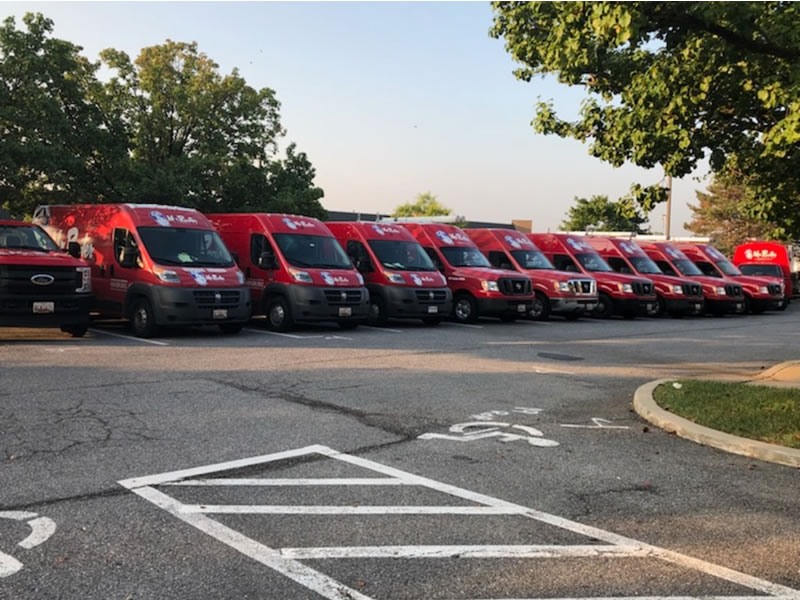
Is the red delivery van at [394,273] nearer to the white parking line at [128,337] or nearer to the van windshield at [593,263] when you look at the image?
the white parking line at [128,337]

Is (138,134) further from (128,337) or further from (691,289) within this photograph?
(691,289)

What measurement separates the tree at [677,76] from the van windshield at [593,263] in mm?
12745

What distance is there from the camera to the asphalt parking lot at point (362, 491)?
372cm

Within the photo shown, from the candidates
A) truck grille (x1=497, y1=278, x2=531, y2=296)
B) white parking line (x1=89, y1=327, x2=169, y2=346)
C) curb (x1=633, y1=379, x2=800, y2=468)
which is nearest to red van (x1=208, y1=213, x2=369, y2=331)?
white parking line (x1=89, y1=327, x2=169, y2=346)

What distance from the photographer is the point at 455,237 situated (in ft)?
67.4

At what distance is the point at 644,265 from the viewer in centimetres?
2486

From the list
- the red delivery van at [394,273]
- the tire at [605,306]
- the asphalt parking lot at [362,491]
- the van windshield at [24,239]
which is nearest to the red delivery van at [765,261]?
the tire at [605,306]

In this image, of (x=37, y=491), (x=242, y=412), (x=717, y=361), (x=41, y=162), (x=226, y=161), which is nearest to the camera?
(x=37, y=491)

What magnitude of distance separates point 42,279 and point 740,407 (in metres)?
10.7

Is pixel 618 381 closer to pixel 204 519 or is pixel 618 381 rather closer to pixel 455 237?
pixel 204 519

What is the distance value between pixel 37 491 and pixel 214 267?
958cm

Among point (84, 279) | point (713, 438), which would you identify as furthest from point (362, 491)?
point (84, 279)

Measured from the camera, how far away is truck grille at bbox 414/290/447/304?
17.0m

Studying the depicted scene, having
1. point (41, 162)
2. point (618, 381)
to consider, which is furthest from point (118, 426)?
point (41, 162)
